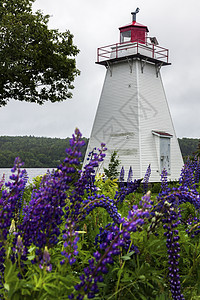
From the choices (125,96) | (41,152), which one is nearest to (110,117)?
(125,96)

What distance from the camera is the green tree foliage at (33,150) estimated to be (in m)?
55.3

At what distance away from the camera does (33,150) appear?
205 feet

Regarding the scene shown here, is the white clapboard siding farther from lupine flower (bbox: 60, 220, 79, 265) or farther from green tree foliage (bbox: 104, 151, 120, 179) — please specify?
lupine flower (bbox: 60, 220, 79, 265)

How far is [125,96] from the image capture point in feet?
82.9

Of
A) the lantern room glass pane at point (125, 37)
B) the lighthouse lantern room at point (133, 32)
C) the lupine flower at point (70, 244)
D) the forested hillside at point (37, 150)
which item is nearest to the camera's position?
the lupine flower at point (70, 244)

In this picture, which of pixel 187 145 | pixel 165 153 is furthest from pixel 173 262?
pixel 187 145

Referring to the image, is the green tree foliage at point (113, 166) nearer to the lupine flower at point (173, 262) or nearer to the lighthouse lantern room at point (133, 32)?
the lighthouse lantern room at point (133, 32)

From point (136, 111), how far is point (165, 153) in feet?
13.0

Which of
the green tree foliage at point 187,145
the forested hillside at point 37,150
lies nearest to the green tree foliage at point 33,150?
the forested hillside at point 37,150

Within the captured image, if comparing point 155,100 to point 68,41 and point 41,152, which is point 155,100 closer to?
point 68,41

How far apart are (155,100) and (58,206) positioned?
2448cm

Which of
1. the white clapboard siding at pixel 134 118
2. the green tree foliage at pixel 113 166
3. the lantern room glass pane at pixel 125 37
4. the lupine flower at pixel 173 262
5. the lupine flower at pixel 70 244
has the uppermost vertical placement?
the lantern room glass pane at pixel 125 37

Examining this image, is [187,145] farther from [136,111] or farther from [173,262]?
[173,262]

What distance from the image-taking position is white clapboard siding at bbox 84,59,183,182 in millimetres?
24219
